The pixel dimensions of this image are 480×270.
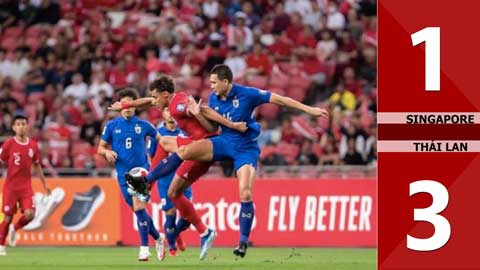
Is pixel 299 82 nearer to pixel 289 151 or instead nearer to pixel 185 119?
pixel 289 151

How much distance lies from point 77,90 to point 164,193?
8970mm

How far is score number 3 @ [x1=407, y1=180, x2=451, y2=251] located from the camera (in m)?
8.86

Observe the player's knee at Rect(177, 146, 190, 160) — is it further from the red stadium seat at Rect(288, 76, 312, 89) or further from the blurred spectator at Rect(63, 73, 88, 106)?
the blurred spectator at Rect(63, 73, 88, 106)

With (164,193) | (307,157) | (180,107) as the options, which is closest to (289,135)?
(307,157)

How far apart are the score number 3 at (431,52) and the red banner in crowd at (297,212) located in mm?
14072

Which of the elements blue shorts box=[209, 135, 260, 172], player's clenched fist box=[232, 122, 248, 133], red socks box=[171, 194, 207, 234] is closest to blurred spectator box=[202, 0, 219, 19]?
red socks box=[171, 194, 207, 234]

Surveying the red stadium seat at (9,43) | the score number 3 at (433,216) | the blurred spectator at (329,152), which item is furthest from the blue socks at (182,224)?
the red stadium seat at (9,43)

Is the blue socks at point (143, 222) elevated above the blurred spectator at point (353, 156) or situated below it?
below

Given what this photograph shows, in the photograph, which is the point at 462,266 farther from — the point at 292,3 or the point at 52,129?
the point at 292,3

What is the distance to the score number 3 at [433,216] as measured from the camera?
8.86 metres

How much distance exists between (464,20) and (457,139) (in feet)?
2.69

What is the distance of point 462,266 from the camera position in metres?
8.90

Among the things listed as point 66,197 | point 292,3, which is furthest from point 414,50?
point 292,3

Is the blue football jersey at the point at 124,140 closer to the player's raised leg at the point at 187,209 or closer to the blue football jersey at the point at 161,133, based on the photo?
the blue football jersey at the point at 161,133
